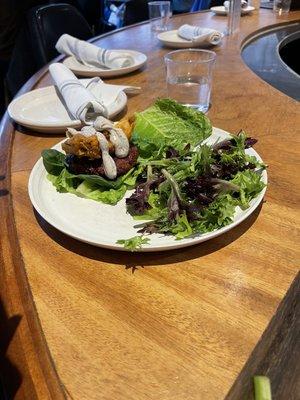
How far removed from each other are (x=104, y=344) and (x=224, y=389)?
126mm

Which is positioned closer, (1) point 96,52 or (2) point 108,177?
(2) point 108,177

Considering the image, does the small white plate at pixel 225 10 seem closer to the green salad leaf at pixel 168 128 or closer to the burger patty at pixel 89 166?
the green salad leaf at pixel 168 128

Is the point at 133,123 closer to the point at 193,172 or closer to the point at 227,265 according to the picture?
the point at 193,172

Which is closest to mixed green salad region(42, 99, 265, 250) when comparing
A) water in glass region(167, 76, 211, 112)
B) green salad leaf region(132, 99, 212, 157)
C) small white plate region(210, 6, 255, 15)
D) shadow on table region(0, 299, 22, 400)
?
green salad leaf region(132, 99, 212, 157)

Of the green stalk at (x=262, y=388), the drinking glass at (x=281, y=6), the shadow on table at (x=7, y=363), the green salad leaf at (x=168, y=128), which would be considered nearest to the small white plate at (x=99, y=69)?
the green salad leaf at (x=168, y=128)

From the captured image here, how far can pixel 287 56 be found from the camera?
1.76 meters

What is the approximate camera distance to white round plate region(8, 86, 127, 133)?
32.4 inches

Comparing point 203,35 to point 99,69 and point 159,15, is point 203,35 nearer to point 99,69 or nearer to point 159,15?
point 99,69

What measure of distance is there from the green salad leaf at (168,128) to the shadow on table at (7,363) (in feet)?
1.12

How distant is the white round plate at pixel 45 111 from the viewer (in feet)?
2.70

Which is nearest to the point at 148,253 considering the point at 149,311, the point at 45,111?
the point at 149,311

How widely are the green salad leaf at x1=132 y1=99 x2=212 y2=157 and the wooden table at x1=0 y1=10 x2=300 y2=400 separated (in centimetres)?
17

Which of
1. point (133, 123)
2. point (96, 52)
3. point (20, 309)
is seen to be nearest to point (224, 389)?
point (20, 309)

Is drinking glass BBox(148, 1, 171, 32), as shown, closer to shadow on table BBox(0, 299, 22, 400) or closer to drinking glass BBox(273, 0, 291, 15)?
drinking glass BBox(273, 0, 291, 15)
